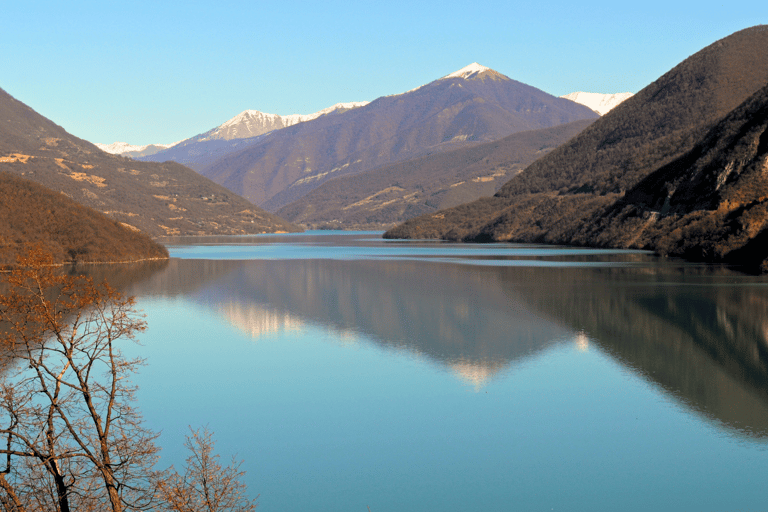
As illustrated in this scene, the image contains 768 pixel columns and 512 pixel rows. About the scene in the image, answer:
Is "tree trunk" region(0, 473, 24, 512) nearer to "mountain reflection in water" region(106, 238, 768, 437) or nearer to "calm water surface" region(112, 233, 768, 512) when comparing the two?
"calm water surface" region(112, 233, 768, 512)

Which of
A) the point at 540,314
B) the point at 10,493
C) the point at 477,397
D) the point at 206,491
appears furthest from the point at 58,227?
the point at 206,491

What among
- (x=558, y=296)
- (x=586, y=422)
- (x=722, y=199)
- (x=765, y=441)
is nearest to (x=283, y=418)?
(x=586, y=422)

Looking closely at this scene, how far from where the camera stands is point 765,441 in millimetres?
17266

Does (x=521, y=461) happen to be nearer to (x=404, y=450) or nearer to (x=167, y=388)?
(x=404, y=450)

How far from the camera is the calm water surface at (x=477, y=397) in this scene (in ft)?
49.1

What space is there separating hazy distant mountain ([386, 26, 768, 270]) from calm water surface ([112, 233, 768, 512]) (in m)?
41.4

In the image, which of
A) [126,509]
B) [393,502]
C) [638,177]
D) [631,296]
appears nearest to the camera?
[126,509]

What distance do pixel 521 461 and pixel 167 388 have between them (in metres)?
13.0

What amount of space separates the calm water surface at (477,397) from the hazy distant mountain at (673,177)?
41.4 metres

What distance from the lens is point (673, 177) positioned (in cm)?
11044

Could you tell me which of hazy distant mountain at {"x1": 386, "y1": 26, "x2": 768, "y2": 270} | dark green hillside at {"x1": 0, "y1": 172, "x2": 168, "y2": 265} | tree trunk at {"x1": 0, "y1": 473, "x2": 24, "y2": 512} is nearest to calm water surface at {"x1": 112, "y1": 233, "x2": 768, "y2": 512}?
tree trunk at {"x1": 0, "y1": 473, "x2": 24, "y2": 512}

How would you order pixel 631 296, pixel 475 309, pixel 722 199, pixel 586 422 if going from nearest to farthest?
1. pixel 586 422
2. pixel 475 309
3. pixel 631 296
4. pixel 722 199

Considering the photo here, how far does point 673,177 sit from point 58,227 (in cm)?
9000

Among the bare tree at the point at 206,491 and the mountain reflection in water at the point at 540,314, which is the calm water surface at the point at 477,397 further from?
the bare tree at the point at 206,491
